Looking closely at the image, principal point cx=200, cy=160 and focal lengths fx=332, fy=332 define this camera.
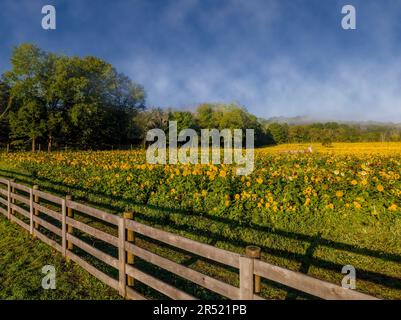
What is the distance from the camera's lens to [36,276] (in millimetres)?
5578

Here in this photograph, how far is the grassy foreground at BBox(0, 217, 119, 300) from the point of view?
16.2 feet

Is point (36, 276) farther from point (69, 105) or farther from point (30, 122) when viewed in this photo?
point (69, 105)

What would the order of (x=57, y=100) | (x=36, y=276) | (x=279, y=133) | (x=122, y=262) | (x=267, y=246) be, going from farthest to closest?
1. (x=279, y=133)
2. (x=57, y=100)
3. (x=267, y=246)
4. (x=36, y=276)
5. (x=122, y=262)

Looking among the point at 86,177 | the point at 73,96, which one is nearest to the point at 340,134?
the point at 73,96

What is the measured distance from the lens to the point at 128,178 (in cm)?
1118

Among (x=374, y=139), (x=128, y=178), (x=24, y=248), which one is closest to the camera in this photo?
(x=24, y=248)

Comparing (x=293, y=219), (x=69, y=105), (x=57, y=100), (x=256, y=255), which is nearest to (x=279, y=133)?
(x=69, y=105)

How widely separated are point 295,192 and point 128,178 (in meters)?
5.73

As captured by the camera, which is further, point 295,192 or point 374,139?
point 374,139

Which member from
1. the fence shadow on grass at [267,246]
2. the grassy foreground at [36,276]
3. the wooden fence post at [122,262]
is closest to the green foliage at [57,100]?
the fence shadow on grass at [267,246]

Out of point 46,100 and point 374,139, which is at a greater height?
point 46,100
